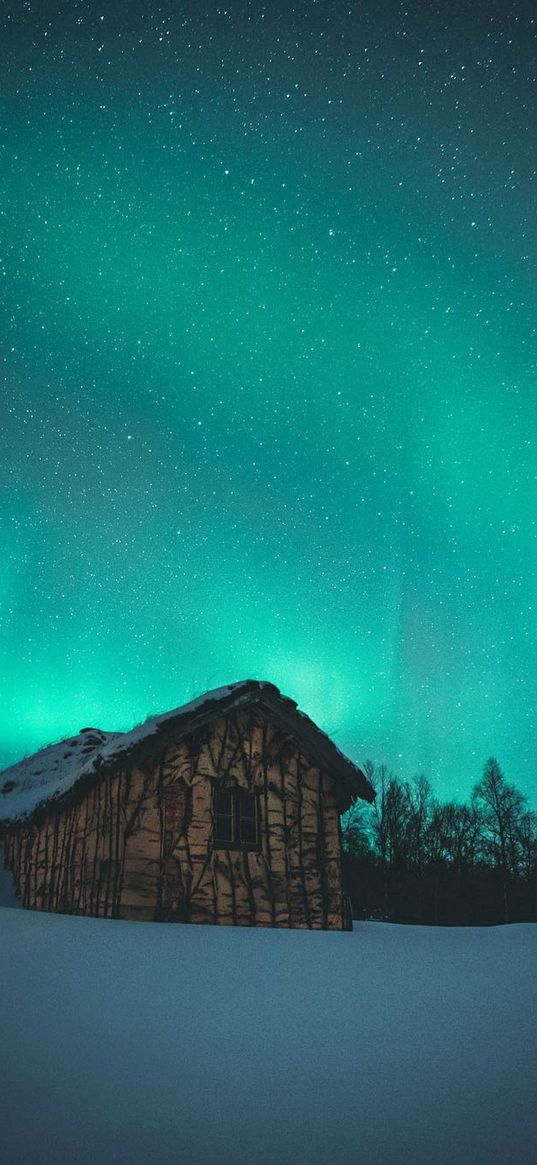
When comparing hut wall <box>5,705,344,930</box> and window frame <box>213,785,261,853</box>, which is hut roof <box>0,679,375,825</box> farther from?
window frame <box>213,785,261,853</box>

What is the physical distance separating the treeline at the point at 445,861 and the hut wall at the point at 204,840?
1927 cm

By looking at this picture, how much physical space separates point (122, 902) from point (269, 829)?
2743 millimetres

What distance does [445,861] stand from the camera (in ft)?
120

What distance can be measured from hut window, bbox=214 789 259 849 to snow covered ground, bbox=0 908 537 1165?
367cm

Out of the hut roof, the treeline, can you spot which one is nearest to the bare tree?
the treeline

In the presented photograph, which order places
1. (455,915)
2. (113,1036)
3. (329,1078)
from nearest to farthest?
(329,1078), (113,1036), (455,915)

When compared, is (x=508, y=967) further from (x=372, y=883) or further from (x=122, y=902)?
(x=372, y=883)

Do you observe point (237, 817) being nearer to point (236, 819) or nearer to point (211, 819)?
point (236, 819)

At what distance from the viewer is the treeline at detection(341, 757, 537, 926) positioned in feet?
101

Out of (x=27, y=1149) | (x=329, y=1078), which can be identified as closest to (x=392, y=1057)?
(x=329, y=1078)

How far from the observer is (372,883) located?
32.8 meters

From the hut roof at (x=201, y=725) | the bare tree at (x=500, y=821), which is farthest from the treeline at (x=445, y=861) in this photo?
the hut roof at (x=201, y=725)

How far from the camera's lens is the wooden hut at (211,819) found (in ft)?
33.5

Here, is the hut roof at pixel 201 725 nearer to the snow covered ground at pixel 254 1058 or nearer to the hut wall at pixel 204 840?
the hut wall at pixel 204 840
